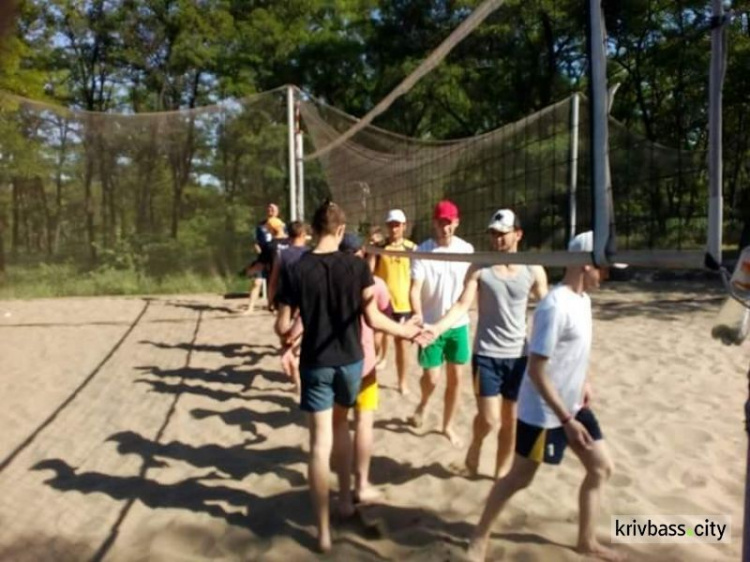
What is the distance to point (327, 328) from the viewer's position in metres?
3.28

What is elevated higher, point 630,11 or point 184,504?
point 630,11

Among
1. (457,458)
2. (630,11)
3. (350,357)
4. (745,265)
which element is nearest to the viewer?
(745,265)

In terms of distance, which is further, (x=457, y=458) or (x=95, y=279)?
(x=95, y=279)

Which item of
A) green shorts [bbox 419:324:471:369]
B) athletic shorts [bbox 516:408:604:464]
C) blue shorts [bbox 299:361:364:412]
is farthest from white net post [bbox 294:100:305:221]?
athletic shorts [bbox 516:408:604:464]

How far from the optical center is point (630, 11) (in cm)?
611

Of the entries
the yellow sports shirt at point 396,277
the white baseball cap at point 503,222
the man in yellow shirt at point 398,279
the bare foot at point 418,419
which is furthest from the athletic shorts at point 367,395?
the yellow sports shirt at point 396,277

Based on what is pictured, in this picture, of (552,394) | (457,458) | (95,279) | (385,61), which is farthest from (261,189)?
(552,394)

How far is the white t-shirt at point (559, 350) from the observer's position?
2820 mm

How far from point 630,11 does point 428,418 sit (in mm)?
3902

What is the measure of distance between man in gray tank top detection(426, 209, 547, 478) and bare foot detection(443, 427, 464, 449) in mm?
658

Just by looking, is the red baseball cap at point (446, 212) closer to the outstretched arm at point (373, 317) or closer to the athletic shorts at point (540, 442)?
the outstretched arm at point (373, 317)

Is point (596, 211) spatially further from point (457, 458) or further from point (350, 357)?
point (457, 458)

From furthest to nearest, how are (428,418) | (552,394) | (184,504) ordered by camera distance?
(428,418) < (184,504) < (552,394)

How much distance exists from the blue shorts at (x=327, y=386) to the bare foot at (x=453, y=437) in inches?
55.4
